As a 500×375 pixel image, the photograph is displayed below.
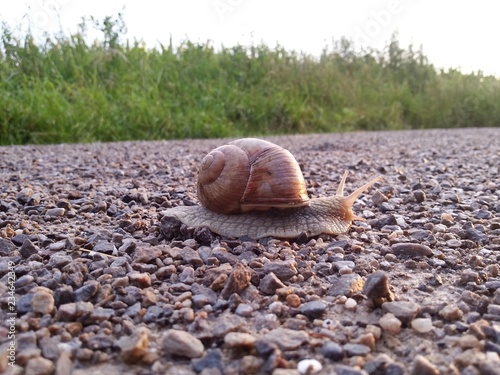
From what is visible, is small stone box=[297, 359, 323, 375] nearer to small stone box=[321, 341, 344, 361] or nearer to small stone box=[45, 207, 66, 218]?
small stone box=[321, 341, 344, 361]

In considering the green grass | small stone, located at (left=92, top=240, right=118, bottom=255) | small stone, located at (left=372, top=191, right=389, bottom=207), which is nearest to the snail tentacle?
small stone, located at (left=92, top=240, right=118, bottom=255)

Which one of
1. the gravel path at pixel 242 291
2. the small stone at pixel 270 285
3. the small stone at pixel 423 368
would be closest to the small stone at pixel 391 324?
the gravel path at pixel 242 291

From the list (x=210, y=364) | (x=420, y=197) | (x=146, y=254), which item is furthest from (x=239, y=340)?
(x=420, y=197)

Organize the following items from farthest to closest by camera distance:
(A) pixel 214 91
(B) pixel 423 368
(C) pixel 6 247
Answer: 1. (A) pixel 214 91
2. (C) pixel 6 247
3. (B) pixel 423 368

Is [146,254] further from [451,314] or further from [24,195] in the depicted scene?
[24,195]

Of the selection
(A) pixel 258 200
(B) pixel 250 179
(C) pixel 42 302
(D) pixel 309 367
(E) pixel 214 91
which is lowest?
(D) pixel 309 367

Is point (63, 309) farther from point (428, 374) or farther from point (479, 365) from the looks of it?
point (479, 365)

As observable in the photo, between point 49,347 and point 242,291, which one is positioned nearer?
point 49,347

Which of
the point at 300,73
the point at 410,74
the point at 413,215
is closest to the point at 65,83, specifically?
the point at 300,73
